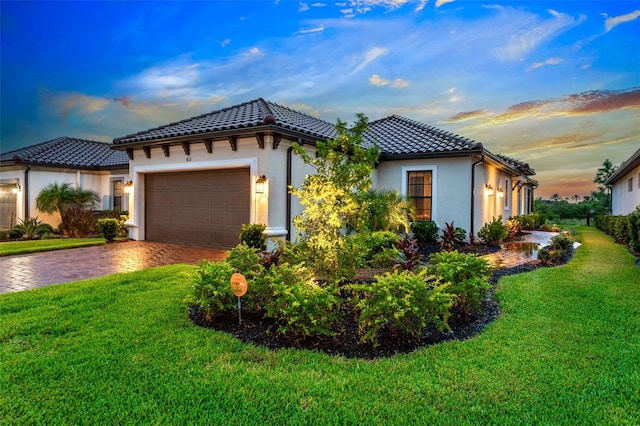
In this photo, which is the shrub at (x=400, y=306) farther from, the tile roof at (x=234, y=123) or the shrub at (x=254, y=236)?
the tile roof at (x=234, y=123)

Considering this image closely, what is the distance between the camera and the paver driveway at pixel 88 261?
6837 mm

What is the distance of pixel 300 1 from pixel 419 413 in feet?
40.5

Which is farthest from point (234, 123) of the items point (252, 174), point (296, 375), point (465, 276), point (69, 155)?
point (69, 155)

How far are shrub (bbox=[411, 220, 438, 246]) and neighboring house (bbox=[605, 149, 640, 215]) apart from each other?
780cm

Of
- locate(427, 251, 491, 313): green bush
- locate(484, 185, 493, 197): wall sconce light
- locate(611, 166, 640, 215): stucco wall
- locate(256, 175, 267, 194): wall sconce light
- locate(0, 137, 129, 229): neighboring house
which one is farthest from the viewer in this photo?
locate(0, 137, 129, 229): neighboring house

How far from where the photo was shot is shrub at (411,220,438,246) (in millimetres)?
11945

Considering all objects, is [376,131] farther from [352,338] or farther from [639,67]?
[352,338]

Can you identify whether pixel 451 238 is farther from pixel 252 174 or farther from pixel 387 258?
pixel 252 174

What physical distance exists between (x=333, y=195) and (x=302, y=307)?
1908 millimetres

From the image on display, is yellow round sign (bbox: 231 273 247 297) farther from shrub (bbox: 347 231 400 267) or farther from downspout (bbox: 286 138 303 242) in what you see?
downspout (bbox: 286 138 303 242)

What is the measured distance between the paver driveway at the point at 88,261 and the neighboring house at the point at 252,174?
1.01 m

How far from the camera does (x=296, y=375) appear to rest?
3.09 metres

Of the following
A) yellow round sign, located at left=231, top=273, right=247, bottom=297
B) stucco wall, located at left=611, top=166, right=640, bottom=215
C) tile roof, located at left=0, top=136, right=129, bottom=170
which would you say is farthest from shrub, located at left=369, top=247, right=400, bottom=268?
tile roof, located at left=0, top=136, right=129, bottom=170

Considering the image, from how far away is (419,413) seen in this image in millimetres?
2527
